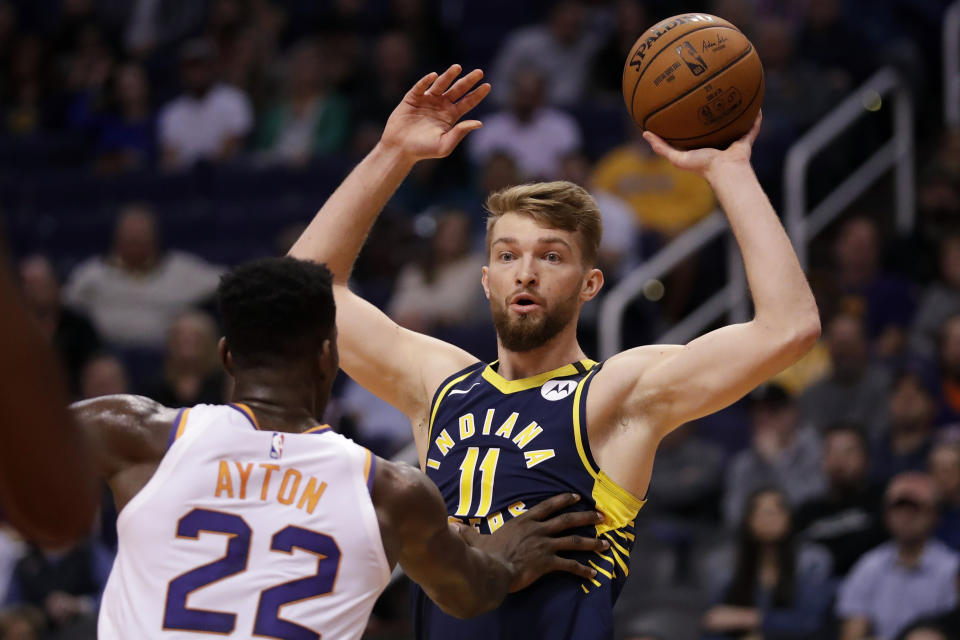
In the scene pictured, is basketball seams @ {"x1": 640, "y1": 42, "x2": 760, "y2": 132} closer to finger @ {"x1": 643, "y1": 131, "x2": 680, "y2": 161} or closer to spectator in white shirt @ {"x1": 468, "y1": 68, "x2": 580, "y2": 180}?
finger @ {"x1": 643, "y1": 131, "x2": 680, "y2": 161}

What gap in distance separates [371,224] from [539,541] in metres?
1.35

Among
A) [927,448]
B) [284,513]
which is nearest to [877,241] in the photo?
[927,448]

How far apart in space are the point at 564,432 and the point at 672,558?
4.52 metres

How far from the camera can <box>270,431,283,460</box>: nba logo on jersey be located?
343 centimetres

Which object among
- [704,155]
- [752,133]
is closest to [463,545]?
[704,155]

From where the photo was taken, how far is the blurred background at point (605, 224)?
836 centimetres

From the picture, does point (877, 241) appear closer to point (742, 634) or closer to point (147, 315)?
point (742, 634)

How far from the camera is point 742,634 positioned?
807 centimetres

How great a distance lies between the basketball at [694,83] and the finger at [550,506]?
1201mm

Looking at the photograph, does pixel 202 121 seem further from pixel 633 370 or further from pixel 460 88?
pixel 633 370

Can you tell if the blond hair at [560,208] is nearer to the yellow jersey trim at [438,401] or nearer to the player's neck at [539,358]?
the player's neck at [539,358]

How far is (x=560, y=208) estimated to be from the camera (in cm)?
466

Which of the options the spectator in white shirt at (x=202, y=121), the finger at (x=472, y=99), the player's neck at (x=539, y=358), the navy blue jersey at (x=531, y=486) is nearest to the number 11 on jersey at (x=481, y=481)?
the navy blue jersey at (x=531, y=486)

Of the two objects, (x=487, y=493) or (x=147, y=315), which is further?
(x=147, y=315)
